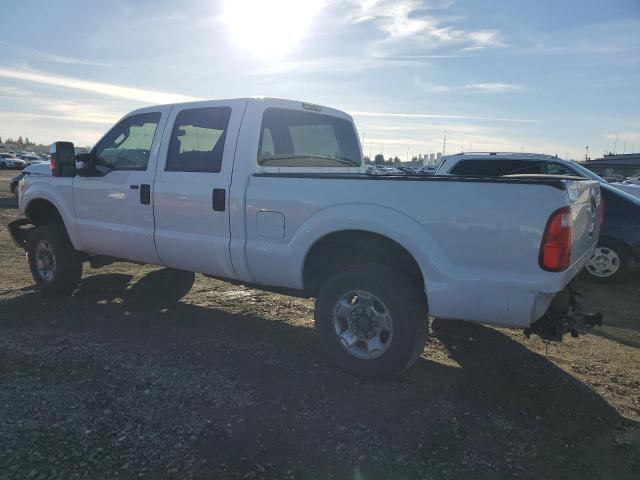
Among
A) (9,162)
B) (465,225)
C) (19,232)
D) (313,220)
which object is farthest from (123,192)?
(9,162)

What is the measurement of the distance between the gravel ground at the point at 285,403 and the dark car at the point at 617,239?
194 cm

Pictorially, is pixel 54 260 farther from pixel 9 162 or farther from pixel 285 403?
pixel 9 162

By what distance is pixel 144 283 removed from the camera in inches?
262

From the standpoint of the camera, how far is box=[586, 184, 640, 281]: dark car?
698 centimetres

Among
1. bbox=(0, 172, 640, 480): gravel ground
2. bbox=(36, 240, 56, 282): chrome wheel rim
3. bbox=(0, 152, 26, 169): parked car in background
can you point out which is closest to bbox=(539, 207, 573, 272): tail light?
bbox=(0, 172, 640, 480): gravel ground

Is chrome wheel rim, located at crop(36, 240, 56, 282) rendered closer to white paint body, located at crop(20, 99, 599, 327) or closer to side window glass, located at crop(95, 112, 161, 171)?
white paint body, located at crop(20, 99, 599, 327)

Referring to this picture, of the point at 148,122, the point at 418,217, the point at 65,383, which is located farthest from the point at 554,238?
the point at 148,122

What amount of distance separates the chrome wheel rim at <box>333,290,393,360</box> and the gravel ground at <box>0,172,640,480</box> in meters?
0.26

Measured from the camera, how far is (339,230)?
3.65 meters

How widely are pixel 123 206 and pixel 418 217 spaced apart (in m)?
3.18

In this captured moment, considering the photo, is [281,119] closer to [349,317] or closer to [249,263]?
[249,263]

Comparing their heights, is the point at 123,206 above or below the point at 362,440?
above

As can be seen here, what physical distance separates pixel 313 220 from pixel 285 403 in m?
1.33

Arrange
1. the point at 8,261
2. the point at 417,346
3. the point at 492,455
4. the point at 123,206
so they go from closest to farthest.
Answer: the point at 492,455
the point at 417,346
the point at 123,206
the point at 8,261
